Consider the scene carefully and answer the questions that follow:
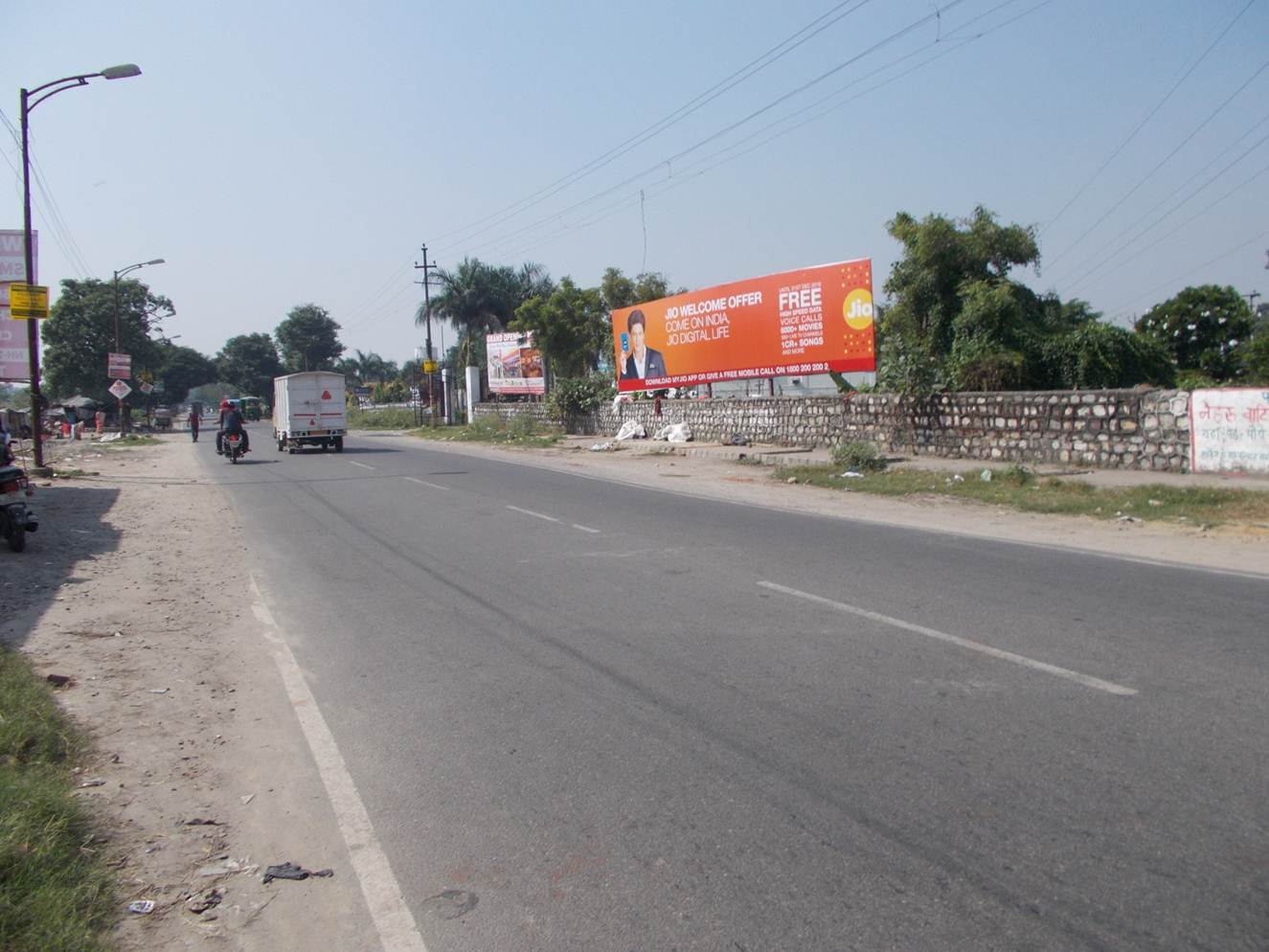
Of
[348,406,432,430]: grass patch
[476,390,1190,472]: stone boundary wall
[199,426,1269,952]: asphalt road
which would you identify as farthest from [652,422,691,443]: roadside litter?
[348,406,432,430]: grass patch

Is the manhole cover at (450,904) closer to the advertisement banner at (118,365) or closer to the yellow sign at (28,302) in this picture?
the yellow sign at (28,302)

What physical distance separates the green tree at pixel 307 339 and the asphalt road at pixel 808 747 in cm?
10595

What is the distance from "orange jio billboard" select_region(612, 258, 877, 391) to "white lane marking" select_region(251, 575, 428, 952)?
68.0 feet

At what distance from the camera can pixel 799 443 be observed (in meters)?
27.5

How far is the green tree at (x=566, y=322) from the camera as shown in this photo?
46.1m

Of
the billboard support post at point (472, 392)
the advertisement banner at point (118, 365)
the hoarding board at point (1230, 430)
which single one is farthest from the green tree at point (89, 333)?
the hoarding board at point (1230, 430)

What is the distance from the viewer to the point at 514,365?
50.0 meters

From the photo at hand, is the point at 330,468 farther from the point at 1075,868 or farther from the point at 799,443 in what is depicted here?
the point at 1075,868

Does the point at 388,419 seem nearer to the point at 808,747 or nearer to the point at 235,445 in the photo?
the point at 235,445

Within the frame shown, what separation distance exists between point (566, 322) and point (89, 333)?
37773 millimetres

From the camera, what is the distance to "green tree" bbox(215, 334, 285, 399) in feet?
370

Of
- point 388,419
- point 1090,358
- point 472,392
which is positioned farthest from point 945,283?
point 388,419

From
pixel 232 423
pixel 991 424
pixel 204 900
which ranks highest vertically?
pixel 232 423

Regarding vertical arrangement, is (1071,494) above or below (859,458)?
below
